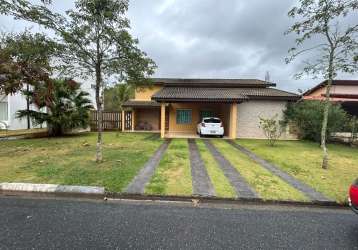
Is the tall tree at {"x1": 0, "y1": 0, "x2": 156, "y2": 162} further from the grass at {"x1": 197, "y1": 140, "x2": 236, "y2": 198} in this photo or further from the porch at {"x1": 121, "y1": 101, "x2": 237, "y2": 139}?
the porch at {"x1": 121, "y1": 101, "x2": 237, "y2": 139}

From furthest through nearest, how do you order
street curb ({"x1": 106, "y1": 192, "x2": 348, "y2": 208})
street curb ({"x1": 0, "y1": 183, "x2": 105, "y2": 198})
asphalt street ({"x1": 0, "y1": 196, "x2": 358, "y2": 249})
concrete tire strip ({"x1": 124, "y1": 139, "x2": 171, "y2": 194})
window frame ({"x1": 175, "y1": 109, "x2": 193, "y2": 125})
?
window frame ({"x1": 175, "y1": 109, "x2": 193, "y2": 125}) < concrete tire strip ({"x1": 124, "y1": 139, "x2": 171, "y2": 194}) < street curb ({"x1": 0, "y1": 183, "x2": 105, "y2": 198}) < street curb ({"x1": 106, "y1": 192, "x2": 348, "y2": 208}) < asphalt street ({"x1": 0, "y1": 196, "x2": 358, "y2": 249})

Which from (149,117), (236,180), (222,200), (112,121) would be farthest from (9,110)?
(222,200)

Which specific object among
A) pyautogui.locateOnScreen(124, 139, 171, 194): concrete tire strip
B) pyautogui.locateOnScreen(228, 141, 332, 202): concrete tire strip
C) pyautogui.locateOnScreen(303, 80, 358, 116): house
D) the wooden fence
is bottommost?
pyautogui.locateOnScreen(228, 141, 332, 202): concrete tire strip

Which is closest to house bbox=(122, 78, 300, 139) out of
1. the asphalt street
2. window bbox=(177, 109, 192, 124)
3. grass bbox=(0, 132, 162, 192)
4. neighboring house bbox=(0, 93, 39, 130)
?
window bbox=(177, 109, 192, 124)

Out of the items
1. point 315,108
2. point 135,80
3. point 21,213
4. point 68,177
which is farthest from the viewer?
point 315,108

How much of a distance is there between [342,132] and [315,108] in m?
2.83

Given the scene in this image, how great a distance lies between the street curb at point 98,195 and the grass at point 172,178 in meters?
0.18

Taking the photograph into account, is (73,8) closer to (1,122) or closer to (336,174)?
(336,174)

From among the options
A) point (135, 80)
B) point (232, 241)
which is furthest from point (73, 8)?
point (232, 241)

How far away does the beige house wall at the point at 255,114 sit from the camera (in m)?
16.7

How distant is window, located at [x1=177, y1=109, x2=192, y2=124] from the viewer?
2073cm

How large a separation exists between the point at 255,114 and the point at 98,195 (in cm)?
1414

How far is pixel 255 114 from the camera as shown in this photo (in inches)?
663

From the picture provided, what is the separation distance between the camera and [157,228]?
142 inches
